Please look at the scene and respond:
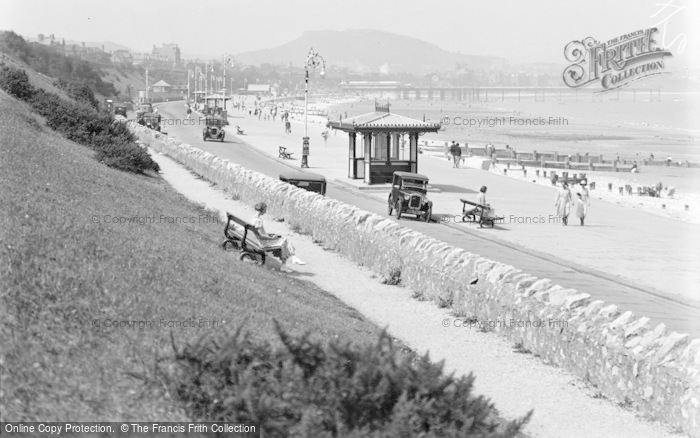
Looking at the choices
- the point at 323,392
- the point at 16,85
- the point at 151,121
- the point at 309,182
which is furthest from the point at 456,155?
the point at 323,392

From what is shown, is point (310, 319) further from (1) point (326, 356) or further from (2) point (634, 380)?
(1) point (326, 356)

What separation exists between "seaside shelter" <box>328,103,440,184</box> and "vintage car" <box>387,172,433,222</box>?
7.20 meters

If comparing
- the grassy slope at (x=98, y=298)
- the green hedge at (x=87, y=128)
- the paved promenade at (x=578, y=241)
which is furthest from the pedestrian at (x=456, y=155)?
the grassy slope at (x=98, y=298)

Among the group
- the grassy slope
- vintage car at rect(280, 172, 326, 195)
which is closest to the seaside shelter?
vintage car at rect(280, 172, 326, 195)

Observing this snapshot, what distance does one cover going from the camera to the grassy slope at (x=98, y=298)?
722 cm

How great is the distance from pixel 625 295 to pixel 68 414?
11.5 meters

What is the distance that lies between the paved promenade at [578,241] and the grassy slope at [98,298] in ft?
16.7

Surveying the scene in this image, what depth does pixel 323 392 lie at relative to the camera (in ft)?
22.7

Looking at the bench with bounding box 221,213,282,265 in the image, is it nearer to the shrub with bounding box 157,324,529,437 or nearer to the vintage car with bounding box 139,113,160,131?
the shrub with bounding box 157,324,529,437

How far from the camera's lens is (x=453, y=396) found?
23.1ft

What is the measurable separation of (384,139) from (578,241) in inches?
522

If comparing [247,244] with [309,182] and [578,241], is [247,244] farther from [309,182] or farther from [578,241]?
[309,182]

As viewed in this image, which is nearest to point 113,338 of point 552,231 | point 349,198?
point 552,231

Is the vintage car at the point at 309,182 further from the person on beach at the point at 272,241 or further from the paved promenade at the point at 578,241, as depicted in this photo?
the person on beach at the point at 272,241
